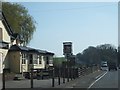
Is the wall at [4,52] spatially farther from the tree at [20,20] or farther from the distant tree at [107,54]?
the distant tree at [107,54]

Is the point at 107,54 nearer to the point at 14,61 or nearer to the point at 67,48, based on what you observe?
the point at 14,61

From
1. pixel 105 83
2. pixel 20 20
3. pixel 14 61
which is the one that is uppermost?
pixel 20 20

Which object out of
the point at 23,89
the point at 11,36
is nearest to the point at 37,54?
the point at 11,36

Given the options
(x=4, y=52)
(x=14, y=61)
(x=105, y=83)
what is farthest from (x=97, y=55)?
(x=105, y=83)

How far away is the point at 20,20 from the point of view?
74000 millimetres

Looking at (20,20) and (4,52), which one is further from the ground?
(20,20)

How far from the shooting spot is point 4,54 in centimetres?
5088

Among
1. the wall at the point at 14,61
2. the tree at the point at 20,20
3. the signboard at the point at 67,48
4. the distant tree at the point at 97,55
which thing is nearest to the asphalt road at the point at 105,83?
the signboard at the point at 67,48

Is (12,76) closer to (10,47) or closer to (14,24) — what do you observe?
(10,47)

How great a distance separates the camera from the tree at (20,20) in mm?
71438

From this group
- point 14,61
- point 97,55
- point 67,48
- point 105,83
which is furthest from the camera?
point 97,55

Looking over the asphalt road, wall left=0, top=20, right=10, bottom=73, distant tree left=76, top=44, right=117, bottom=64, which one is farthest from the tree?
distant tree left=76, top=44, right=117, bottom=64

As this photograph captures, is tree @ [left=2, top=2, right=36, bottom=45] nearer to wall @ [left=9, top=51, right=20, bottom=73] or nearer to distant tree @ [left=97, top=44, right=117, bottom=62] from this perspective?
wall @ [left=9, top=51, right=20, bottom=73]

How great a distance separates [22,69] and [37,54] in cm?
885
